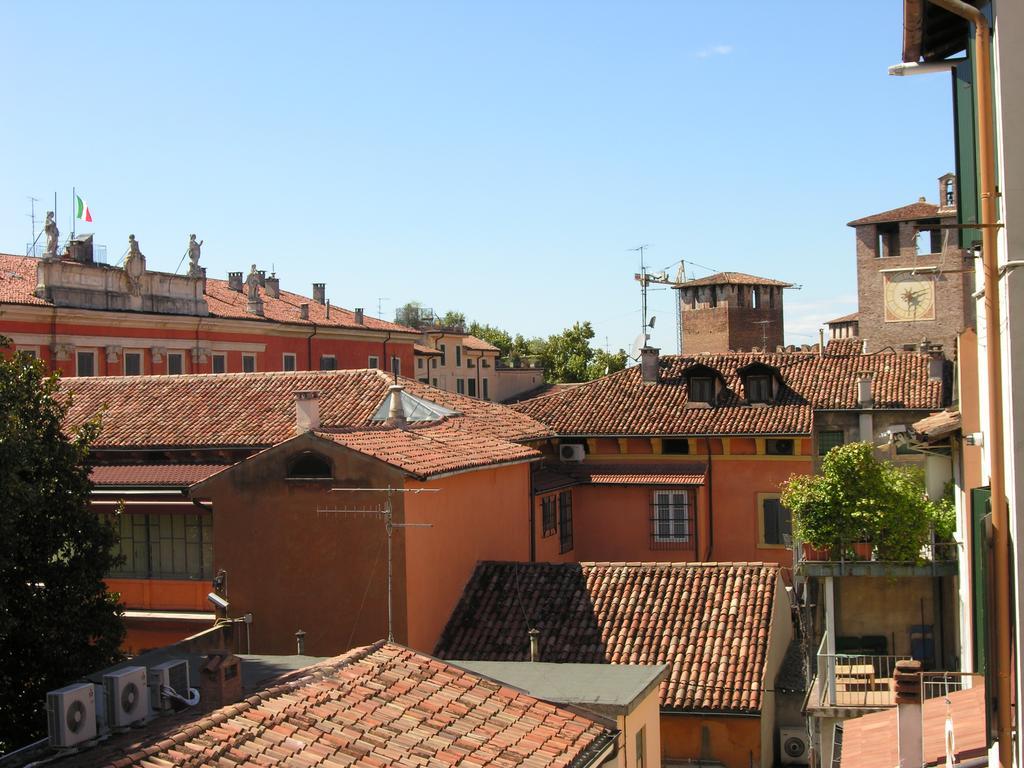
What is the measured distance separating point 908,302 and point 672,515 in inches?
994

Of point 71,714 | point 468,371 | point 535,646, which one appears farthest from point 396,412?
point 468,371

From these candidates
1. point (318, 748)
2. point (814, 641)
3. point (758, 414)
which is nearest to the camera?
point (318, 748)

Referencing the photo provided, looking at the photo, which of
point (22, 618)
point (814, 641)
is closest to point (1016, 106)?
point (22, 618)

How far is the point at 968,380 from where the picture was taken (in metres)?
10.6

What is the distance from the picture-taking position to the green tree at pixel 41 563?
13086mm

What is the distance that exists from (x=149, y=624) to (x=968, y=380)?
13.9 metres

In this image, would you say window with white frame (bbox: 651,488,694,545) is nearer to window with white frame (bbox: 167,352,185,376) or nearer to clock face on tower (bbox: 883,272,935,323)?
window with white frame (bbox: 167,352,185,376)

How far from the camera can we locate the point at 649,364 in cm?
3081

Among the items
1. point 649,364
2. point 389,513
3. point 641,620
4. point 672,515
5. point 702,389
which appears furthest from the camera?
point 649,364

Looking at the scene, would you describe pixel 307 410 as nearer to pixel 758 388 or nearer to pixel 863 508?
pixel 863 508

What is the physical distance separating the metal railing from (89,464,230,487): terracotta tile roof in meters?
10.4

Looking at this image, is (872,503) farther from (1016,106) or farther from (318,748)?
(1016,106)

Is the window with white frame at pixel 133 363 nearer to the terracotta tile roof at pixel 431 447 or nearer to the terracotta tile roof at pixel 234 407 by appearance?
the terracotta tile roof at pixel 234 407

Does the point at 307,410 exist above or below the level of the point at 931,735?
above
